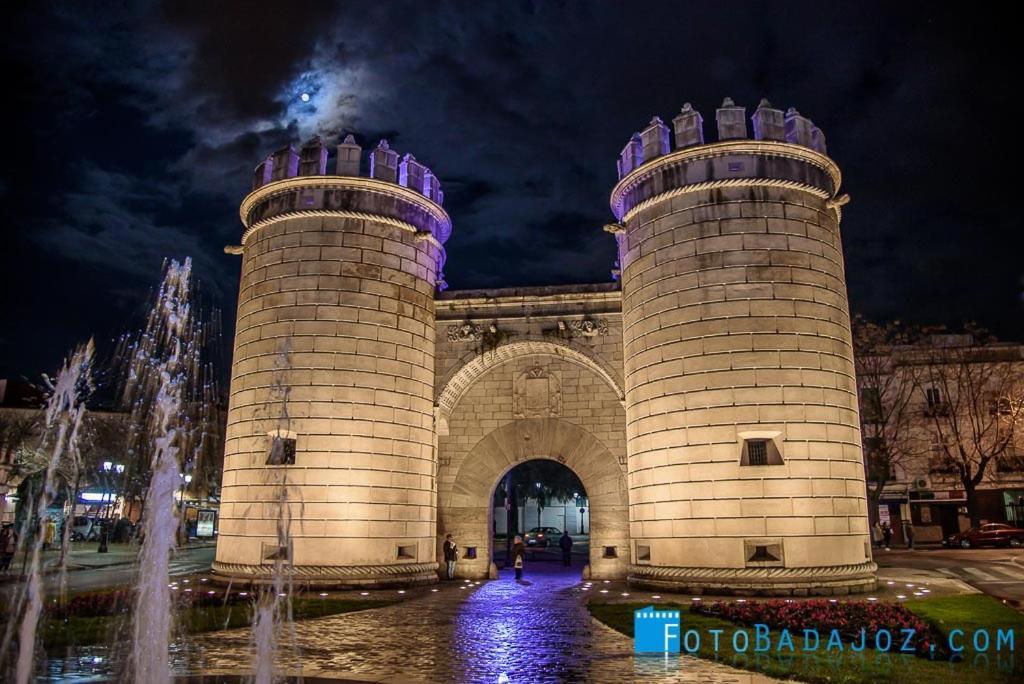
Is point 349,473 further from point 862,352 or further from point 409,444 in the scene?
point 862,352

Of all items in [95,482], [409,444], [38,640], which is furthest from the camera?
[95,482]

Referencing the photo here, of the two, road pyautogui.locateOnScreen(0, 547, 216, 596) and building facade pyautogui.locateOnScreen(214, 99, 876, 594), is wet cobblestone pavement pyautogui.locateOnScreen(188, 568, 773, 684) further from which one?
road pyautogui.locateOnScreen(0, 547, 216, 596)

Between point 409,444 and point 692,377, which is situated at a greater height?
point 692,377

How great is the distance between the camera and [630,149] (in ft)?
59.9

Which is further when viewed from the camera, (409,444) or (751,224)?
(409,444)

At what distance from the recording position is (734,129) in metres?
16.8

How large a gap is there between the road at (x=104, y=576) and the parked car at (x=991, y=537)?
94.3 ft

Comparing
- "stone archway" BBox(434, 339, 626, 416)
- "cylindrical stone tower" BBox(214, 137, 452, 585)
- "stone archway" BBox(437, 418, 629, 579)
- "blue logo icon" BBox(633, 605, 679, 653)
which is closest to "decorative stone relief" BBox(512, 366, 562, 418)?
"stone archway" BBox(437, 418, 629, 579)

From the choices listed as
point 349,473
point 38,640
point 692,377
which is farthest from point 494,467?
point 38,640

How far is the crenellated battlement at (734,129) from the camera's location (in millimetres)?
16750

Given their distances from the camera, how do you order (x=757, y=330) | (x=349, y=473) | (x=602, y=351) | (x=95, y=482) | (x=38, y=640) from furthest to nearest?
(x=95, y=482)
(x=602, y=351)
(x=349, y=473)
(x=757, y=330)
(x=38, y=640)

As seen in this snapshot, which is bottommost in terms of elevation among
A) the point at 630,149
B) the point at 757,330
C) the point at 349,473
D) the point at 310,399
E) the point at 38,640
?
the point at 38,640

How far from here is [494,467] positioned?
20188 mm

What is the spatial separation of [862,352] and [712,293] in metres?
18.2
